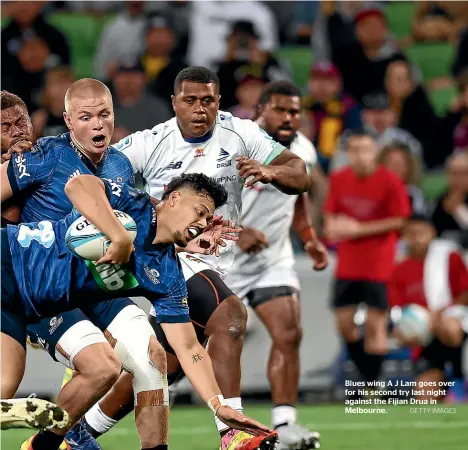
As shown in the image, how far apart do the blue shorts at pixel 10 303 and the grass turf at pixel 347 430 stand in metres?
2.16

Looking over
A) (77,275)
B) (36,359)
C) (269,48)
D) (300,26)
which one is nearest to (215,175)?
(77,275)

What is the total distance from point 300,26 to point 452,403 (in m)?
5.88

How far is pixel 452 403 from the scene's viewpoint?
11.0 metres

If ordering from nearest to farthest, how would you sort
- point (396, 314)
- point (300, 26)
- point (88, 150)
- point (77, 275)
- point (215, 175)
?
point (77, 275)
point (88, 150)
point (215, 175)
point (396, 314)
point (300, 26)

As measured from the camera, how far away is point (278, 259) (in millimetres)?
8602

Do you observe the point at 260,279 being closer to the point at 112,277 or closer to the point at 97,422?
the point at 97,422

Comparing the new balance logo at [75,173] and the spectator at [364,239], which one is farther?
the spectator at [364,239]

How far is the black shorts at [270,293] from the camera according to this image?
27.3 ft

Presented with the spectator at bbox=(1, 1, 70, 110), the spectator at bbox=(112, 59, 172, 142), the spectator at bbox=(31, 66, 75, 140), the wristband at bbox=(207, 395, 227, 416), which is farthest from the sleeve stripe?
the spectator at bbox=(1, 1, 70, 110)

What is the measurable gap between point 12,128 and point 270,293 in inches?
99.3

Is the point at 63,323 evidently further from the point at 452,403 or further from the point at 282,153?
the point at 452,403

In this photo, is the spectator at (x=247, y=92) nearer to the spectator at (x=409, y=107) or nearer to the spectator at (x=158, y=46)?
the spectator at (x=158, y=46)

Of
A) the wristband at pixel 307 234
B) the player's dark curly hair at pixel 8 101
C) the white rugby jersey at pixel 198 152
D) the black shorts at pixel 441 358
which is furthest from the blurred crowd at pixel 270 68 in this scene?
the player's dark curly hair at pixel 8 101

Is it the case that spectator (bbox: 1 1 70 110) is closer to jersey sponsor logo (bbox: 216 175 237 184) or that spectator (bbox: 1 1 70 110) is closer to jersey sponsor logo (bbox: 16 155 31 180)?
jersey sponsor logo (bbox: 216 175 237 184)
